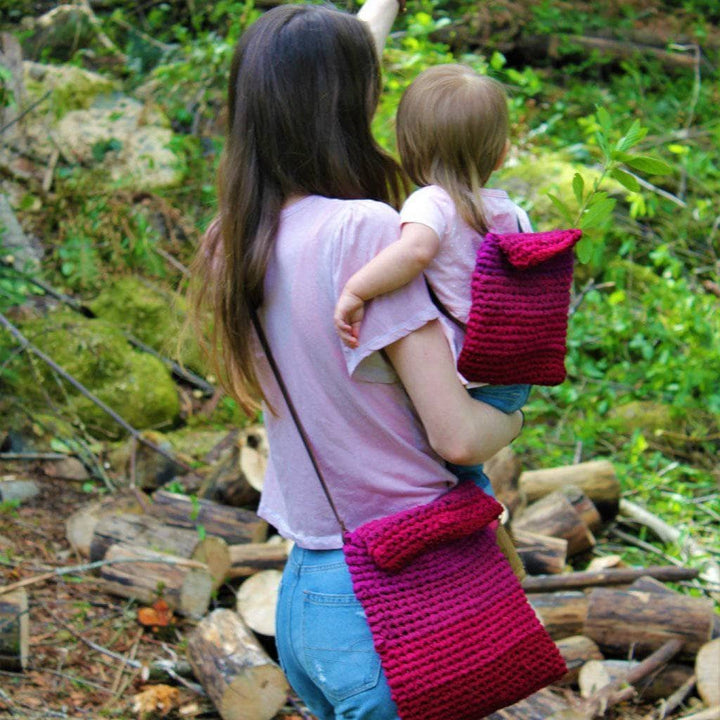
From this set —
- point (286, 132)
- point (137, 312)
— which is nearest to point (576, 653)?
point (286, 132)

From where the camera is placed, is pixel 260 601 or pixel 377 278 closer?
pixel 377 278

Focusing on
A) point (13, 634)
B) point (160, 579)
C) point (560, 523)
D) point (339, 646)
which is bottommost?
point (560, 523)

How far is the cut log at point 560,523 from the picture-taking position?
13.8 feet

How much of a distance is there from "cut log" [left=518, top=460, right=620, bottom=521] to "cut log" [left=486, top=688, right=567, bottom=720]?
59.5 inches

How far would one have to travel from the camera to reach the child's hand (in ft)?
5.42

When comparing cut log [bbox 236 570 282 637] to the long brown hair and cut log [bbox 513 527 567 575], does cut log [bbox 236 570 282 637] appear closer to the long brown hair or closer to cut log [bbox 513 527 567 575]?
cut log [bbox 513 527 567 575]

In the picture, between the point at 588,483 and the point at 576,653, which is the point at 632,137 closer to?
the point at 576,653

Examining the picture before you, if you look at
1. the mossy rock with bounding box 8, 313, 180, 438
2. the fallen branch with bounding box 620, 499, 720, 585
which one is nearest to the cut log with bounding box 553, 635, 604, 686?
the fallen branch with bounding box 620, 499, 720, 585

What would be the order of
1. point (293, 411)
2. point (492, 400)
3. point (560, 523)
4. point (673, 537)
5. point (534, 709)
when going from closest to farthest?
point (293, 411), point (492, 400), point (534, 709), point (560, 523), point (673, 537)

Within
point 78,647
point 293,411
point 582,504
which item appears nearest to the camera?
point 293,411

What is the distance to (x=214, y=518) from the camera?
413cm

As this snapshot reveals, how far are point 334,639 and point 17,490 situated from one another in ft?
10.7

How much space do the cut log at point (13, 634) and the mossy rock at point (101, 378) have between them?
1946 millimetres

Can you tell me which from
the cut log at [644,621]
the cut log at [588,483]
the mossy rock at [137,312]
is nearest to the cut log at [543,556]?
the cut log at [644,621]
